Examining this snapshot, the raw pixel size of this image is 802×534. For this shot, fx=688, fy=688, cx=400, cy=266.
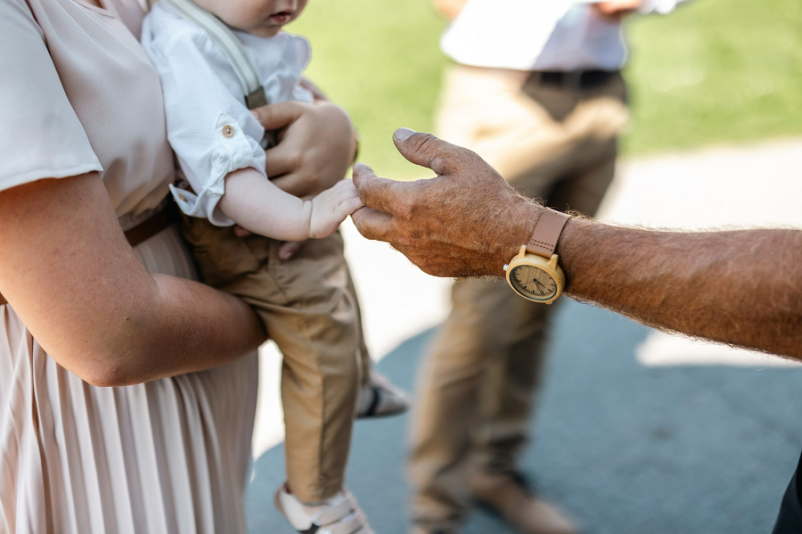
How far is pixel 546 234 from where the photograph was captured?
4.02 ft

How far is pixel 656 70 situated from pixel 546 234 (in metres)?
7.26

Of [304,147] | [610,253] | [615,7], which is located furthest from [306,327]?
[615,7]

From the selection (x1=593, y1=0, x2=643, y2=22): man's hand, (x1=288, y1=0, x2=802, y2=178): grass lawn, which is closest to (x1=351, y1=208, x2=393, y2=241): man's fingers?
(x1=593, y1=0, x2=643, y2=22): man's hand

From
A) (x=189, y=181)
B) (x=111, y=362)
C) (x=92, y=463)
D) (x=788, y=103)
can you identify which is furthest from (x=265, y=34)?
(x=788, y=103)

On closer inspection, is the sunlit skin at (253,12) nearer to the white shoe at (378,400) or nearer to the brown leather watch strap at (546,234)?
the brown leather watch strap at (546,234)

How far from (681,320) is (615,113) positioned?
1.46 meters

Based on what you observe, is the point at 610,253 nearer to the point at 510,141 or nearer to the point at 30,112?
the point at 30,112

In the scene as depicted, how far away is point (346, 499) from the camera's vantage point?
4.89ft

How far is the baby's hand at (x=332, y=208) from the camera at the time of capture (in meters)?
1.20

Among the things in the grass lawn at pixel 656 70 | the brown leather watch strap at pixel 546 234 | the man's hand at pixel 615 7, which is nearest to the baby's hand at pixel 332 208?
the brown leather watch strap at pixel 546 234

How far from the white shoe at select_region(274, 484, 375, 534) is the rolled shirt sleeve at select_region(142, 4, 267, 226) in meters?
0.66

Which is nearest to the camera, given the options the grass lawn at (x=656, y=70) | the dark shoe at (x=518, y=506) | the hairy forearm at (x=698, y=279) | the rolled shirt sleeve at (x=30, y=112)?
the rolled shirt sleeve at (x=30, y=112)

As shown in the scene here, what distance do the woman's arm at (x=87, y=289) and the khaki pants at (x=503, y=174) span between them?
1427 mm

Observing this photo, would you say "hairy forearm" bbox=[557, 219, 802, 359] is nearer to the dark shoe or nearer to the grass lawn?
the dark shoe
